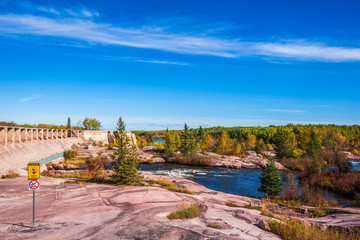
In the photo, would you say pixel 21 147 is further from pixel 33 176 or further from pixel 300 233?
pixel 300 233

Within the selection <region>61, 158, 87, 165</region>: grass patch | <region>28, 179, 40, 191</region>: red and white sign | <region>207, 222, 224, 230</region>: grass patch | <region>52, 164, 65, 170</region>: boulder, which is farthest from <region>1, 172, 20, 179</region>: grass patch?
<region>61, 158, 87, 165</region>: grass patch

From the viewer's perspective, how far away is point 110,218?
418 inches

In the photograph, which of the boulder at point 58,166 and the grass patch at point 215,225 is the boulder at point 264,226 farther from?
the boulder at point 58,166

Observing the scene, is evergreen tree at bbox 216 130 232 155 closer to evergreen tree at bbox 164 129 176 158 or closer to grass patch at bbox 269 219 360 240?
evergreen tree at bbox 164 129 176 158

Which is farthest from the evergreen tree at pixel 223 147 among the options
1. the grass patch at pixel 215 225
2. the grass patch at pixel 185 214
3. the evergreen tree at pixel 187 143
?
the grass patch at pixel 215 225

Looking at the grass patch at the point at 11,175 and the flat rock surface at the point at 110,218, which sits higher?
the flat rock surface at the point at 110,218

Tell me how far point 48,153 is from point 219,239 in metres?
50.2

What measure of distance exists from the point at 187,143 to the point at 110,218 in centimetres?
5633

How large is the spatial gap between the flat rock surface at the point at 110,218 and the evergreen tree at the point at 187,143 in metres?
49.0

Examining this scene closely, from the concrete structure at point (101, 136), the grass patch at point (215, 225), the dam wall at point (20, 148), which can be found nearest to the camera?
the grass patch at point (215, 225)

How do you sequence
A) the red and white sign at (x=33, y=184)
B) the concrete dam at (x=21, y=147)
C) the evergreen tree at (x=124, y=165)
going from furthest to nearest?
the concrete dam at (x=21, y=147), the evergreen tree at (x=124, y=165), the red and white sign at (x=33, y=184)

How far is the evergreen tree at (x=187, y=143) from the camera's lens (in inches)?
2556

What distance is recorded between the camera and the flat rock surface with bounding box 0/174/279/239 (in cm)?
858

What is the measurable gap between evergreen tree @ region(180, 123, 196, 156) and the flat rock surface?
48998mm
